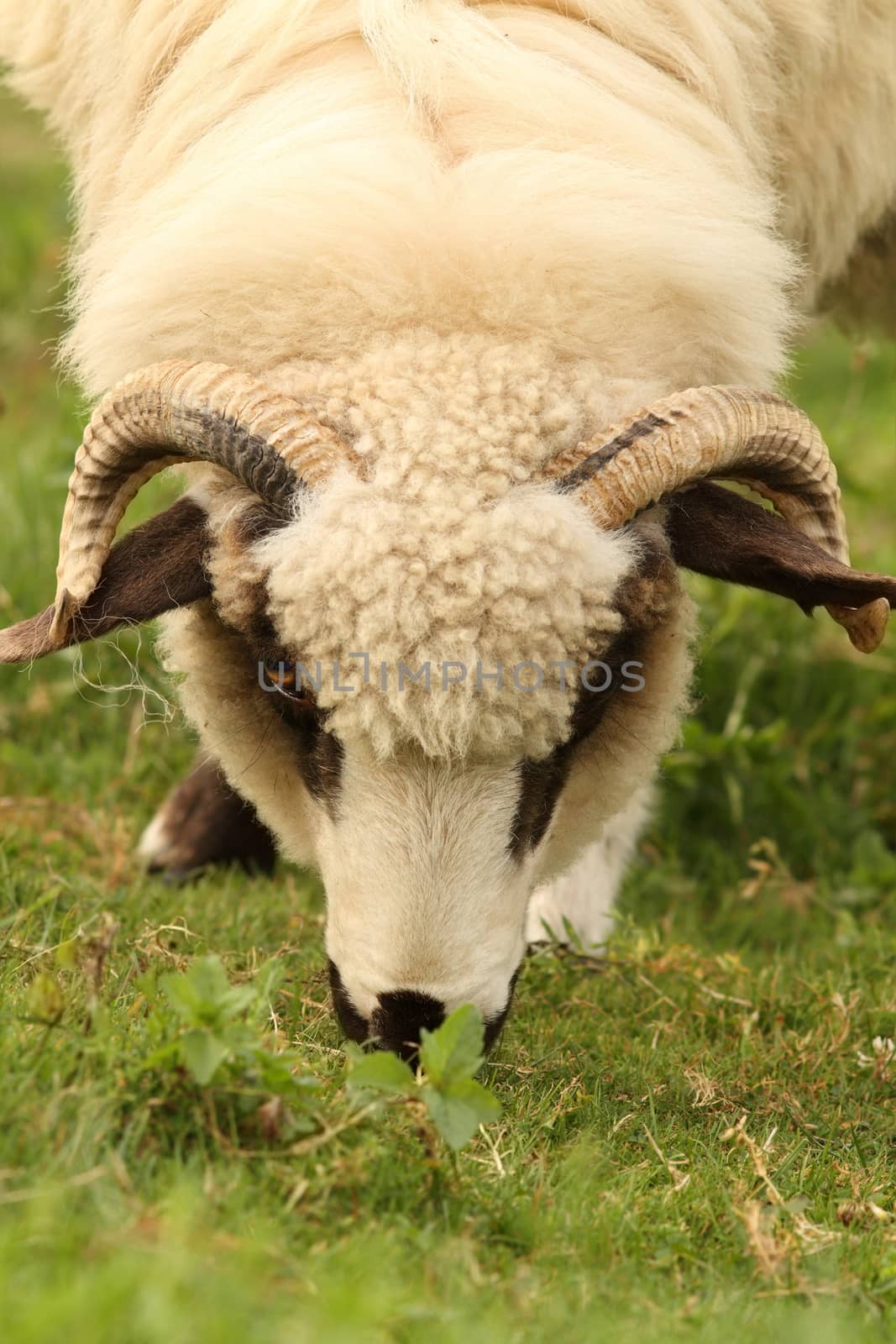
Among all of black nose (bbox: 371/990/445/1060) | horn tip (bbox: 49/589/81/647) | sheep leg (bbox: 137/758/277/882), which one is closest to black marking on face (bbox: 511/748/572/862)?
black nose (bbox: 371/990/445/1060)

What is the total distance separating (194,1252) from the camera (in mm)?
1972

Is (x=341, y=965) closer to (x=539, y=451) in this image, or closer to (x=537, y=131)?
(x=539, y=451)

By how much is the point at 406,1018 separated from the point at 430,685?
615 mm

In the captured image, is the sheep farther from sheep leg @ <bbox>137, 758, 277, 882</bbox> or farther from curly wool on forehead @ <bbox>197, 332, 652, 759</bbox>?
sheep leg @ <bbox>137, 758, 277, 882</bbox>

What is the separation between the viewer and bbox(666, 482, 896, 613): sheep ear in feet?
10.1

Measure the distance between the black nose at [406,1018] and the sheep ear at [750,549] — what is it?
1036mm

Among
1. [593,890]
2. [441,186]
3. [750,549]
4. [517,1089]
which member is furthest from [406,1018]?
[593,890]

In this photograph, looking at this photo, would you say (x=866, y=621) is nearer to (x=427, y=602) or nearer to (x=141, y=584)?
(x=427, y=602)

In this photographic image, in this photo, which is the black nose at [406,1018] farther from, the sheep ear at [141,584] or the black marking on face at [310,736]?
the sheep ear at [141,584]

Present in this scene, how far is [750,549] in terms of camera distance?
3.15 m

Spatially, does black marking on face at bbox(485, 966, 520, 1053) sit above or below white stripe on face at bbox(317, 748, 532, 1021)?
below

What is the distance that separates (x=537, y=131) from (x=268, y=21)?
2.12 feet

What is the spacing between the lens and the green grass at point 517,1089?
2043mm

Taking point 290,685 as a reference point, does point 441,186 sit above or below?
above
